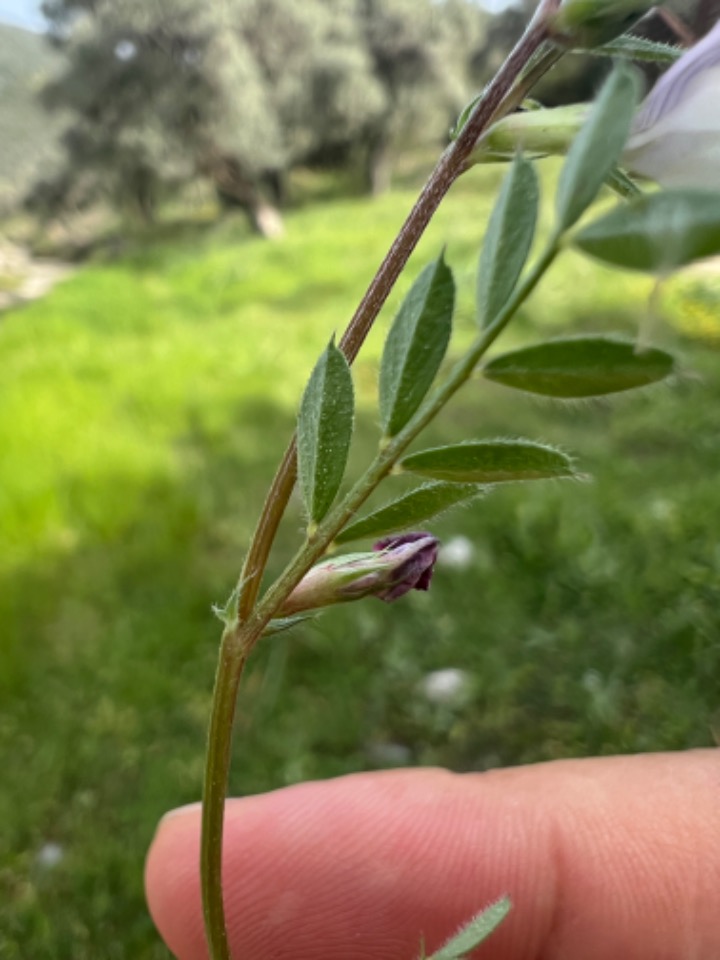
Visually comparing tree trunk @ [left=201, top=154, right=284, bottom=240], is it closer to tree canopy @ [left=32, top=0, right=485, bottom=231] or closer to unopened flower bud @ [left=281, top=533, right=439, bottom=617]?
tree canopy @ [left=32, top=0, right=485, bottom=231]

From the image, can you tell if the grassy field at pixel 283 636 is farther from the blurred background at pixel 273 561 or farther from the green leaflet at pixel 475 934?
the green leaflet at pixel 475 934

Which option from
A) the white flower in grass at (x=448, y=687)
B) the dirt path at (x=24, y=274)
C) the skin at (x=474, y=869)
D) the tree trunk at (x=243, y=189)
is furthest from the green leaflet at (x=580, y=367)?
the tree trunk at (x=243, y=189)

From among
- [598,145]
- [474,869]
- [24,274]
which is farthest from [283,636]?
[24,274]

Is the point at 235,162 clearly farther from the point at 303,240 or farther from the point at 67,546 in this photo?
the point at 67,546

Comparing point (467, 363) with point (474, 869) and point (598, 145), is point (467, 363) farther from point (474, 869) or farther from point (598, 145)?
point (474, 869)

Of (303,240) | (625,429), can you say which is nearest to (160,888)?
(625,429)

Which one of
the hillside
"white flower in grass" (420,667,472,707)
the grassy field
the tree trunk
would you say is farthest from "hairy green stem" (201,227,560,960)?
the tree trunk
